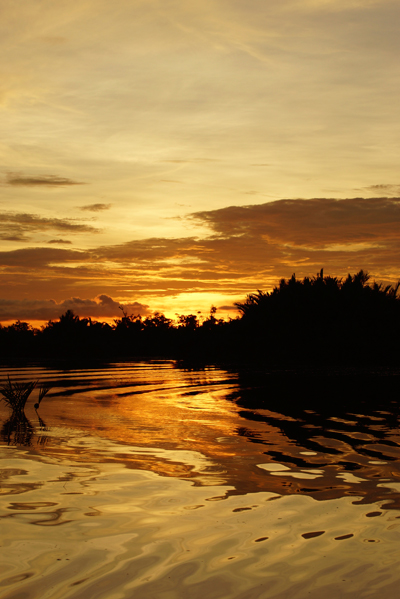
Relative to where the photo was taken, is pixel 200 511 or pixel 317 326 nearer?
pixel 200 511

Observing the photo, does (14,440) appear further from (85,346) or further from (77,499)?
(85,346)

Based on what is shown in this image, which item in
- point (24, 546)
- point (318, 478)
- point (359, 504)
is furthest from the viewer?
point (318, 478)

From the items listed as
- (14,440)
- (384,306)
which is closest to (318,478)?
(14,440)

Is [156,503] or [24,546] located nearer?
[24,546]

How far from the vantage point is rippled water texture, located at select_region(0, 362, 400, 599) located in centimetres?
450

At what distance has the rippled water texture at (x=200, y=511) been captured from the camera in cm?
450

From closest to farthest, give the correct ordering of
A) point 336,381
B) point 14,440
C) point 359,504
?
point 359,504, point 14,440, point 336,381

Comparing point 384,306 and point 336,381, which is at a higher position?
point 384,306

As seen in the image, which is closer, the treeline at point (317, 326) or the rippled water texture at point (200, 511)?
the rippled water texture at point (200, 511)

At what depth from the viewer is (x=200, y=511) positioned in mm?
6211

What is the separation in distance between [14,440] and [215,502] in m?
5.37

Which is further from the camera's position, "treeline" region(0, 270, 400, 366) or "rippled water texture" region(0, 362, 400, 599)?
"treeline" region(0, 270, 400, 366)

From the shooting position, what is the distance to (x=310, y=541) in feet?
17.4

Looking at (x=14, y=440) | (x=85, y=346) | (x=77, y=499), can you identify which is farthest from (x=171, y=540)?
(x=85, y=346)
